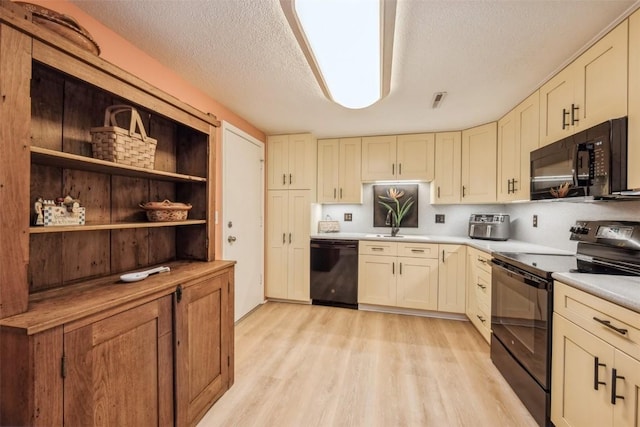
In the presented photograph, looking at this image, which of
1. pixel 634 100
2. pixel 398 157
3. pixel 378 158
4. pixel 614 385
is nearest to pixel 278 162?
pixel 378 158

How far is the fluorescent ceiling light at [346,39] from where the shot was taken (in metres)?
1.30

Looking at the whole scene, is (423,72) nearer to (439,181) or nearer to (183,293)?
(439,181)

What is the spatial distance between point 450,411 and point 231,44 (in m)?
2.63

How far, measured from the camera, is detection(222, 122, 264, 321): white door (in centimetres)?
272

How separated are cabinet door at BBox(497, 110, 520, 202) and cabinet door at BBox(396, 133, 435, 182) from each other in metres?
0.72

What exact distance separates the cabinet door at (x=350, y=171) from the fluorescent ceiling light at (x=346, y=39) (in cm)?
141

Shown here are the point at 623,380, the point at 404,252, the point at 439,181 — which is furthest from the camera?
the point at 439,181

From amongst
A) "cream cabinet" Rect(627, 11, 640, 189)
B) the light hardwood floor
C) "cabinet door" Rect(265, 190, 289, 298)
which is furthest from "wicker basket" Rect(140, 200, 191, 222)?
"cream cabinet" Rect(627, 11, 640, 189)

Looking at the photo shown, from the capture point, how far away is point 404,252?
316 cm

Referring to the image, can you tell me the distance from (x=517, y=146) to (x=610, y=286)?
5.71 ft

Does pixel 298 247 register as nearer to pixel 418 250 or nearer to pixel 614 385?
pixel 418 250

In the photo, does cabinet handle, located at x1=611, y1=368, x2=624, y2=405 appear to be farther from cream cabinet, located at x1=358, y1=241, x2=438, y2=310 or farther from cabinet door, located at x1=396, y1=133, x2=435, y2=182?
cabinet door, located at x1=396, y1=133, x2=435, y2=182

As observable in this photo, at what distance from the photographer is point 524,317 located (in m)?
1.73

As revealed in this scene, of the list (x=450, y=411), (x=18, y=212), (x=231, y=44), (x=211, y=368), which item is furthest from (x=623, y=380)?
(x=231, y=44)
